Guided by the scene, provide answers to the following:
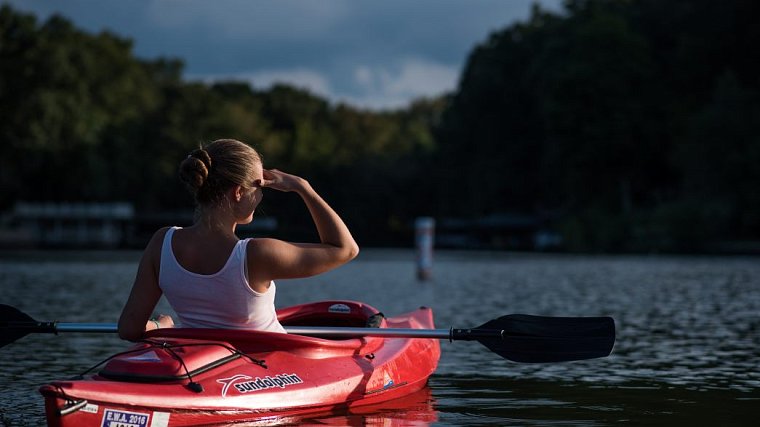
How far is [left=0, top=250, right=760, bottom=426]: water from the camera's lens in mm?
9297

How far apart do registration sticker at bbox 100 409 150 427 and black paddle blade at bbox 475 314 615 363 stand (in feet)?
10.1

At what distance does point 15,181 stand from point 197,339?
306 feet

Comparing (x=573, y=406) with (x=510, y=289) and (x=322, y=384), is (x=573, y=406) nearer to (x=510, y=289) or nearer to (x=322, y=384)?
(x=322, y=384)

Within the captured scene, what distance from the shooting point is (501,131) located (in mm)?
96812

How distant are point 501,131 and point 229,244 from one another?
9045cm

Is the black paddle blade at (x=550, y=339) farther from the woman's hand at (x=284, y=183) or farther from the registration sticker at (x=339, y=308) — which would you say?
the woman's hand at (x=284, y=183)

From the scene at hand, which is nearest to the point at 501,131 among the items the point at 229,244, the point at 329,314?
the point at 329,314

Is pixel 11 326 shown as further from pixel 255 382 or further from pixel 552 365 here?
pixel 552 365

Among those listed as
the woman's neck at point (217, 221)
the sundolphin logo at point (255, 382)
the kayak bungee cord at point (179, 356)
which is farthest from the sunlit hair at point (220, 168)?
the sundolphin logo at point (255, 382)

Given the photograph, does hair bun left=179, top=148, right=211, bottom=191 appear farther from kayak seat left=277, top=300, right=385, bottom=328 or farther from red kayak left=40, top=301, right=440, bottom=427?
kayak seat left=277, top=300, right=385, bottom=328

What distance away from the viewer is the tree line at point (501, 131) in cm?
6975

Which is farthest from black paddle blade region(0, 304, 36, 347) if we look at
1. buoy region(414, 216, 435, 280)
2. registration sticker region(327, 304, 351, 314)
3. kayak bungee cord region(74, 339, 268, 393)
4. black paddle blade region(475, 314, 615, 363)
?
buoy region(414, 216, 435, 280)

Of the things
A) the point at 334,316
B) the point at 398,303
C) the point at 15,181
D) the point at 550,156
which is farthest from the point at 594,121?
the point at 334,316

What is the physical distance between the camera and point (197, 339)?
7.79 m
